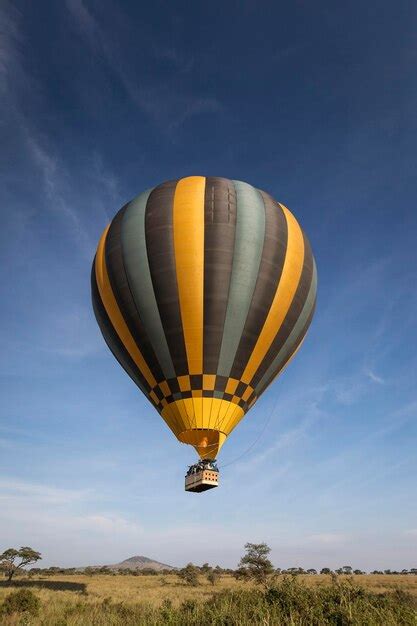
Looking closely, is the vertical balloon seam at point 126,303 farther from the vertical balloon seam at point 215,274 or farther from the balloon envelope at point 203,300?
the vertical balloon seam at point 215,274

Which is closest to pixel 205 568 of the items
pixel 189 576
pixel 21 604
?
pixel 189 576

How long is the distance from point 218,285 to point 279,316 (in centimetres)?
384

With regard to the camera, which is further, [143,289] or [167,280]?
[143,289]

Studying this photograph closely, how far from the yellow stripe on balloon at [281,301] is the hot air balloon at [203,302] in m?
0.06

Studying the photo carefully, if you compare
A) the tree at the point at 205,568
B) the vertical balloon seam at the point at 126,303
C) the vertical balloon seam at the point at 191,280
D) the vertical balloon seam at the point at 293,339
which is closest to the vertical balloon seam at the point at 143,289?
the vertical balloon seam at the point at 126,303

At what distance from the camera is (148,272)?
23547mm

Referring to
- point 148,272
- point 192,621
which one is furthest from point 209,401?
point 192,621

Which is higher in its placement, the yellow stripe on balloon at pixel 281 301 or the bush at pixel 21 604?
the yellow stripe on balloon at pixel 281 301

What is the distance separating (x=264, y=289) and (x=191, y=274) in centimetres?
387

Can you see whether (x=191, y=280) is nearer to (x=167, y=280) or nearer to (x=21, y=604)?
(x=167, y=280)

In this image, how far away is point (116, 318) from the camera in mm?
24906

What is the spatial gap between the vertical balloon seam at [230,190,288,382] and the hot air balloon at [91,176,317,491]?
5 centimetres

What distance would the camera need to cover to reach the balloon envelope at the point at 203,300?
2281cm

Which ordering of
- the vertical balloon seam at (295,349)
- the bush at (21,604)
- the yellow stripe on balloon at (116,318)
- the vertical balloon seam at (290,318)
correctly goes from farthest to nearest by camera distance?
the vertical balloon seam at (295,349) < the vertical balloon seam at (290,318) < the yellow stripe on balloon at (116,318) < the bush at (21,604)
